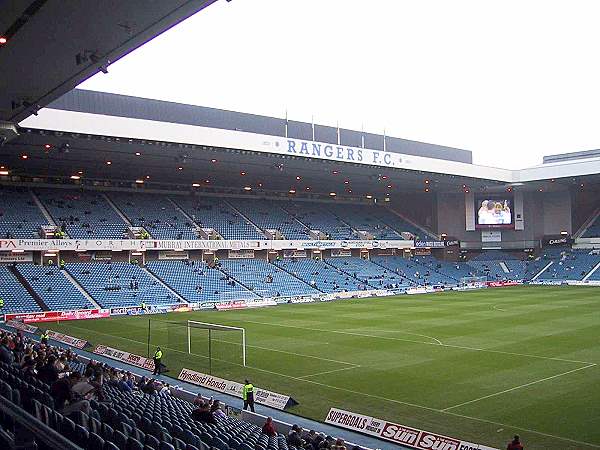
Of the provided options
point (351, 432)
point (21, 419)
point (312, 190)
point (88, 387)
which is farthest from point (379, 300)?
point (21, 419)

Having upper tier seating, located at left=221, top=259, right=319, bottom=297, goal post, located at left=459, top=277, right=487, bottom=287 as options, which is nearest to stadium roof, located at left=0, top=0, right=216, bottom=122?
upper tier seating, located at left=221, top=259, right=319, bottom=297

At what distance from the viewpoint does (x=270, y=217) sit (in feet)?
206

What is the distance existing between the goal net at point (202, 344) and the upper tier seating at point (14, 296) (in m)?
12.1

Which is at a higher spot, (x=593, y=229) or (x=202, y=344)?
(x=593, y=229)

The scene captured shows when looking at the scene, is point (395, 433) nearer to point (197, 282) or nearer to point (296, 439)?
point (296, 439)

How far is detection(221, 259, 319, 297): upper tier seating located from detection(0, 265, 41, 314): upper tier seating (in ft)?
57.8

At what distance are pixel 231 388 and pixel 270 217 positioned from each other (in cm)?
4451

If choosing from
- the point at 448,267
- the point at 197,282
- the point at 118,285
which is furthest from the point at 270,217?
the point at 448,267

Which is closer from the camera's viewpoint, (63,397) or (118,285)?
(63,397)

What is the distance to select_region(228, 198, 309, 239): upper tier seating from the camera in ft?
199

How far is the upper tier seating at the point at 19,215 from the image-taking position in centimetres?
4438

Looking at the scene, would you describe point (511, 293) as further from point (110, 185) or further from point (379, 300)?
point (110, 185)

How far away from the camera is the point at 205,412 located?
12.2 meters

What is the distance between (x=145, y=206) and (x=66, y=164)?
10.0 m
